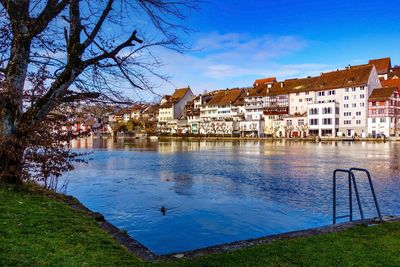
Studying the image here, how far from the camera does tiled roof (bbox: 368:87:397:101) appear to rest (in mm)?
89725

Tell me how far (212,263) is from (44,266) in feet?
7.59

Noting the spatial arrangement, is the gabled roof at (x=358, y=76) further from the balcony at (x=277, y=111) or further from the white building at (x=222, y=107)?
the white building at (x=222, y=107)

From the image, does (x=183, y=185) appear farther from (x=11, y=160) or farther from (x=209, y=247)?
(x=209, y=247)

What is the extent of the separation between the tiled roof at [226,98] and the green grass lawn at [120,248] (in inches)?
4654

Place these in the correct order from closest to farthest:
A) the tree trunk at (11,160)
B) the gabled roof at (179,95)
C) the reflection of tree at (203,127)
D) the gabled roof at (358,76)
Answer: the tree trunk at (11,160)
the gabled roof at (358,76)
the reflection of tree at (203,127)
the gabled roof at (179,95)

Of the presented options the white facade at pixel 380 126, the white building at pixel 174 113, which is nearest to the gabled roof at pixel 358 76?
the white facade at pixel 380 126

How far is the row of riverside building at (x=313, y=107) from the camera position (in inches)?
3652

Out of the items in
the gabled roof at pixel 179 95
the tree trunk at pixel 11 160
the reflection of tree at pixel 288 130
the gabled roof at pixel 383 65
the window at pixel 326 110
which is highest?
the gabled roof at pixel 383 65

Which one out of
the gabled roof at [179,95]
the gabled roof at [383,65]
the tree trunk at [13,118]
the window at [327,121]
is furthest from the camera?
the gabled roof at [179,95]

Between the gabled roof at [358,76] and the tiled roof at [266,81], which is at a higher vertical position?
the tiled roof at [266,81]

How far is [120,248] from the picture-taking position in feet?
21.6

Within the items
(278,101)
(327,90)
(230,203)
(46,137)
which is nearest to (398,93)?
(327,90)

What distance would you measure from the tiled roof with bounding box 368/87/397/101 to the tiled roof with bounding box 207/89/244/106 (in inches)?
1710

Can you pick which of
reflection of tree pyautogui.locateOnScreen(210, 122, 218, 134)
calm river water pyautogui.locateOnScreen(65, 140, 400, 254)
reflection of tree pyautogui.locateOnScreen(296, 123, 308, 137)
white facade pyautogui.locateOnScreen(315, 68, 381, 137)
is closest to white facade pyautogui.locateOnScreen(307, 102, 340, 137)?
reflection of tree pyautogui.locateOnScreen(296, 123, 308, 137)
